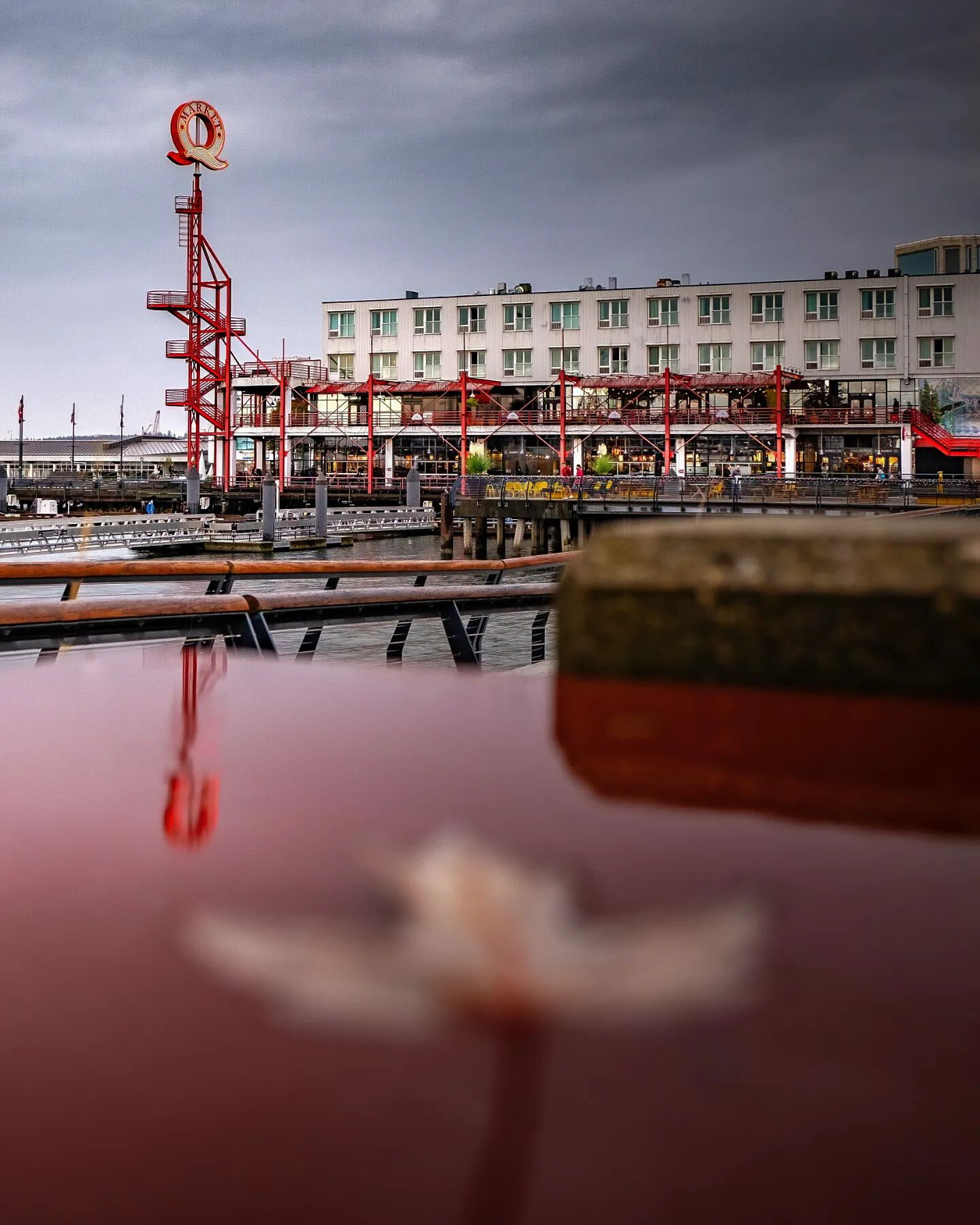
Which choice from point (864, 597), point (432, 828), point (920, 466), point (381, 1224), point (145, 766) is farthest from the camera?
point (920, 466)

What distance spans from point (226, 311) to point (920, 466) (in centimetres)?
3630

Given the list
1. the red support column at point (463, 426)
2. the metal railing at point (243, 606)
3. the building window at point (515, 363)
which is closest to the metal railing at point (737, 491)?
the red support column at point (463, 426)

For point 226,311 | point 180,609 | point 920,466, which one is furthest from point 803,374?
point 180,609

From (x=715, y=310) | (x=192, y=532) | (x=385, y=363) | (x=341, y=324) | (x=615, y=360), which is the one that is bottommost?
(x=192, y=532)

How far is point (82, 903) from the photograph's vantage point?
0.57m

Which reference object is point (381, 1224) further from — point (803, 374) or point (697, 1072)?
point (803, 374)

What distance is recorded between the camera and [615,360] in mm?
60719

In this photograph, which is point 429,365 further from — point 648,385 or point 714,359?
point 714,359

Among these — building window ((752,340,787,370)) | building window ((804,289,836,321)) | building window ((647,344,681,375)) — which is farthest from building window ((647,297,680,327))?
building window ((804,289,836,321))

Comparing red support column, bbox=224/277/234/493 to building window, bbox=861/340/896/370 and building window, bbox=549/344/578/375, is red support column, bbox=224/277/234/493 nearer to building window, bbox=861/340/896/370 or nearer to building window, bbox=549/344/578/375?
building window, bbox=549/344/578/375

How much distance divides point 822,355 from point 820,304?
2642 mm

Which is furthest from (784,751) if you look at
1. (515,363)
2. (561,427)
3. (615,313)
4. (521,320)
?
(521,320)

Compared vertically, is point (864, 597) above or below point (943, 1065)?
above

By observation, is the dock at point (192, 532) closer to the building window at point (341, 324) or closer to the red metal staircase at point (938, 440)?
the red metal staircase at point (938, 440)
